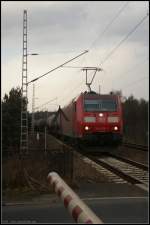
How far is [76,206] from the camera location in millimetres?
6227

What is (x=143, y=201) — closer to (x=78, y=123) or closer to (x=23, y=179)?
(x=23, y=179)

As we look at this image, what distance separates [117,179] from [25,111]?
5745mm

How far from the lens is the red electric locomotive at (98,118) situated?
2700cm

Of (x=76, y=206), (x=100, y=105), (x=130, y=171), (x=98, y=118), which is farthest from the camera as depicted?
(x=100, y=105)

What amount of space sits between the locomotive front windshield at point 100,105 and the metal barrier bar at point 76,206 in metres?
19.9

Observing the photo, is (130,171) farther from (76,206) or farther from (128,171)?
(76,206)

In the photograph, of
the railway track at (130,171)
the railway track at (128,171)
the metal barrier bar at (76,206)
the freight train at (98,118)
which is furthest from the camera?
the freight train at (98,118)

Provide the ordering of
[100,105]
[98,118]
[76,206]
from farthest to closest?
[100,105] < [98,118] < [76,206]

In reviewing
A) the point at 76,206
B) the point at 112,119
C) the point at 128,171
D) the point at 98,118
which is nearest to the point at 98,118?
the point at 98,118

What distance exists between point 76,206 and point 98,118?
21.1m

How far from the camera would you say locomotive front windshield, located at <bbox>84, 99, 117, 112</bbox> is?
1078 inches

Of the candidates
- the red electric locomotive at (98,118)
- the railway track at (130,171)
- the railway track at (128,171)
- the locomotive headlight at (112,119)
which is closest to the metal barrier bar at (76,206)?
the railway track at (128,171)

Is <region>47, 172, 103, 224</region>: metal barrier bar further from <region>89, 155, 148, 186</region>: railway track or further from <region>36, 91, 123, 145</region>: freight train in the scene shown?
<region>36, 91, 123, 145</region>: freight train

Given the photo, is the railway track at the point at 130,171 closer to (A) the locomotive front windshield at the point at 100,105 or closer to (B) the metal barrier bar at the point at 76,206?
(A) the locomotive front windshield at the point at 100,105
